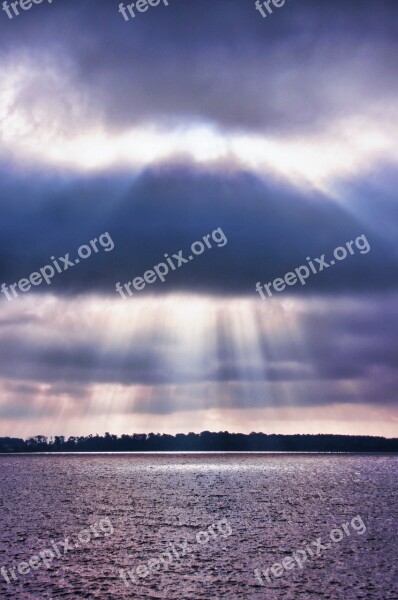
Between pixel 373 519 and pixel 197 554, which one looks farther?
pixel 373 519

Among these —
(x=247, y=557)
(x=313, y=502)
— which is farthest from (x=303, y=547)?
(x=313, y=502)

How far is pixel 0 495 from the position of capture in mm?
128625

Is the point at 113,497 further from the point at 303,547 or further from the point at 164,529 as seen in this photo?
the point at 303,547

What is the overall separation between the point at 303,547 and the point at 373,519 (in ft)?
87.6

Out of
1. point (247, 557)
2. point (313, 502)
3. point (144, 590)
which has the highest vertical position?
point (144, 590)

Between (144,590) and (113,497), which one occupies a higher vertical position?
(144,590)

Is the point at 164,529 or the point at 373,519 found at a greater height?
the point at 164,529

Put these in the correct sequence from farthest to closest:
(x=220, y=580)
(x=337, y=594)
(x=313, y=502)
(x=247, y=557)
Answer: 1. (x=313, y=502)
2. (x=247, y=557)
3. (x=220, y=580)
4. (x=337, y=594)

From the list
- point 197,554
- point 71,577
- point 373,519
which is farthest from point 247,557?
point 373,519

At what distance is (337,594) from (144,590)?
1220 centimetres

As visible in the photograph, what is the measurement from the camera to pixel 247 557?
53.3 metres

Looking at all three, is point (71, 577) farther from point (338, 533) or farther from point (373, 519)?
point (373, 519)

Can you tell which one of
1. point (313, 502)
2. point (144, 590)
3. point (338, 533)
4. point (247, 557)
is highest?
point (144, 590)

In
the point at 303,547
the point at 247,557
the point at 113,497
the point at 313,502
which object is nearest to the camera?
the point at 247,557
